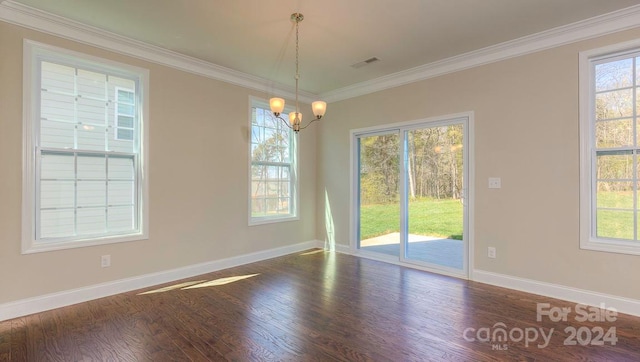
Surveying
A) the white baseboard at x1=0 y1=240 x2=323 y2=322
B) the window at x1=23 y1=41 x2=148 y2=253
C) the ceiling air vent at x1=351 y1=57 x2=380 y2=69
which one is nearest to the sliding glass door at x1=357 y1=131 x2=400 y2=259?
the ceiling air vent at x1=351 y1=57 x2=380 y2=69

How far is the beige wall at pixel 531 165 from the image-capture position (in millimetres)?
3141

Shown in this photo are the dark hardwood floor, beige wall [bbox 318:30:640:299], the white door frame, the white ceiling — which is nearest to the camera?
the dark hardwood floor

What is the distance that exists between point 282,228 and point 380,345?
3.10 meters

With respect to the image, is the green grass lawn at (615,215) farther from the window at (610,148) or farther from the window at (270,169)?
the window at (270,169)

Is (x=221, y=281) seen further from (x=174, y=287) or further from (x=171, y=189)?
(x=171, y=189)

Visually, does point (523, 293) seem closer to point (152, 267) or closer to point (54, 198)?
point (152, 267)

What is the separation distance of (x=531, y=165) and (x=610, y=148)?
2.20 feet

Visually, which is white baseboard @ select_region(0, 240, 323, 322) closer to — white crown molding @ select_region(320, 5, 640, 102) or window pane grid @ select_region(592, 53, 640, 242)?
white crown molding @ select_region(320, 5, 640, 102)

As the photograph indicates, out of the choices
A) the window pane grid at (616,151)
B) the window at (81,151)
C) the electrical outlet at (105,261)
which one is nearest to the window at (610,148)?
the window pane grid at (616,151)

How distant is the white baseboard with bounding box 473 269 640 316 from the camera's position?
2.89m

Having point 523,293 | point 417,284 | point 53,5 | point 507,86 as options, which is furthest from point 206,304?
point 507,86

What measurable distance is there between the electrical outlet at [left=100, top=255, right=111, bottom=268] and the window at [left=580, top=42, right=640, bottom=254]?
502 centimetres

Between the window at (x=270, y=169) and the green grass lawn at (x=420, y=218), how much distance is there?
4.34 feet

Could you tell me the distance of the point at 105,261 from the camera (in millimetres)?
3326
